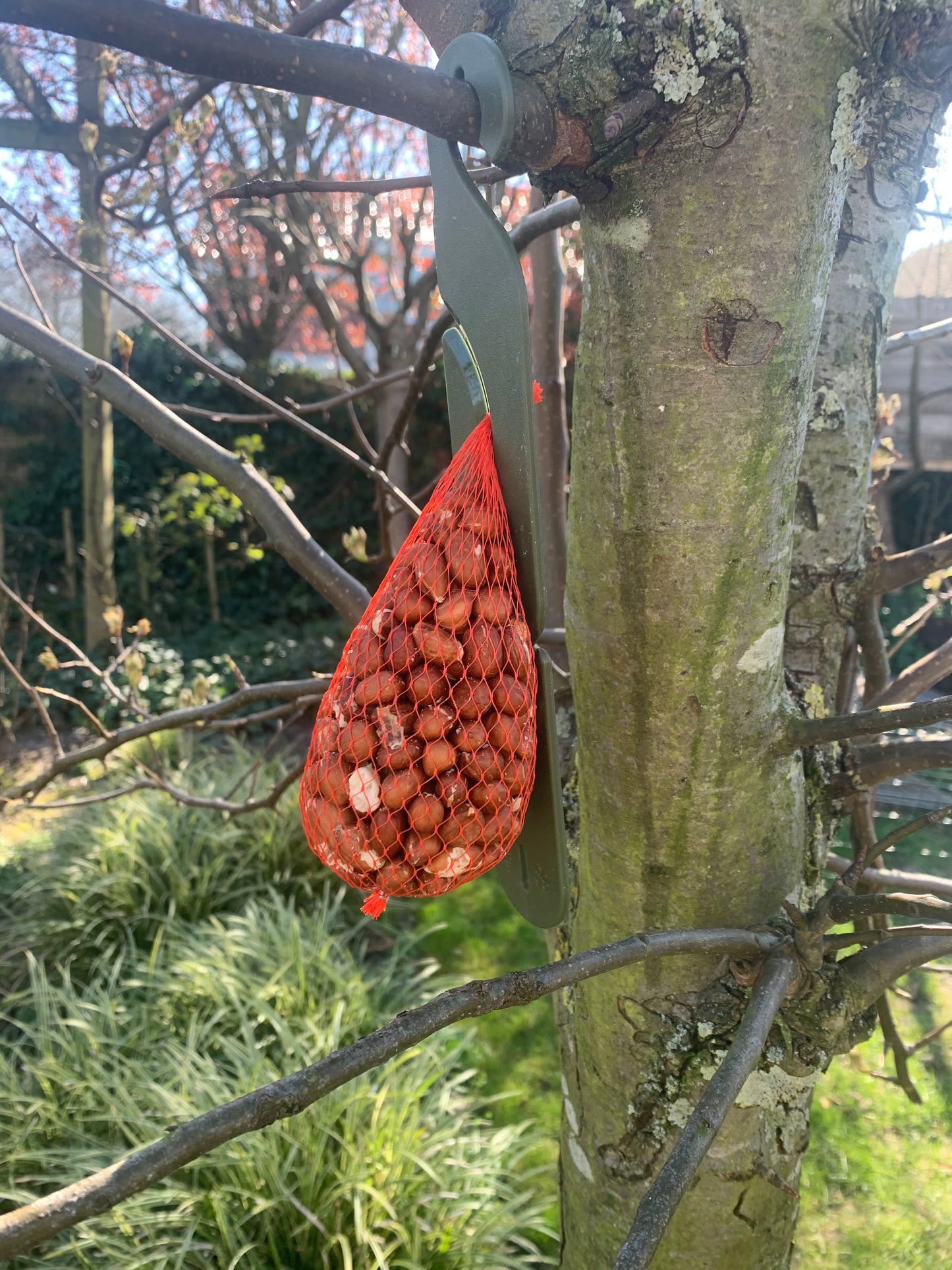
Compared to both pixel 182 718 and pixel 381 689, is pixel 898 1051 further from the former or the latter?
pixel 182 718

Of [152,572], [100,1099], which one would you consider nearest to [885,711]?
[100,1099]

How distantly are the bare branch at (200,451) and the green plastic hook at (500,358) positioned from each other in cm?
55

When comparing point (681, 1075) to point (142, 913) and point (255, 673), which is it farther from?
point (255, 673)

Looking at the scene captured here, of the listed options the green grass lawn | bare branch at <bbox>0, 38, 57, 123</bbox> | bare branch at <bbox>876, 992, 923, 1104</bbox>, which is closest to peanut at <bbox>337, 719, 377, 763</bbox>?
bare branch at <bbox>876, 992, 923, 1104</bbox>

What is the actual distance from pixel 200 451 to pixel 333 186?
0.48m

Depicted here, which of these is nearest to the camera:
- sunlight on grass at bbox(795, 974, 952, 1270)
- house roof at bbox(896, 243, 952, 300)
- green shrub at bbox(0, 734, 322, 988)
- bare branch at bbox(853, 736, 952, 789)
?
bare branch at bbox(853, 736, 952, 789)

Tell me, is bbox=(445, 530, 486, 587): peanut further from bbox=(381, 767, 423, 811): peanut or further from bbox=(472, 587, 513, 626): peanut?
bbox=(381, 767, 423, 811): peanut

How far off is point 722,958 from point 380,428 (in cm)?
456

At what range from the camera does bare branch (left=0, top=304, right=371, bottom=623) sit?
4.07 feet

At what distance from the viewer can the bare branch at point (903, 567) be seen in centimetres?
111

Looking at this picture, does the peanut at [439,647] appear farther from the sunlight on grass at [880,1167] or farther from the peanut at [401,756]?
the sunlight on grass at [880,1167]

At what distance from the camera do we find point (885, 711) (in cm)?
79

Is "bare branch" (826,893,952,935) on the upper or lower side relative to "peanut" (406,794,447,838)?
lower

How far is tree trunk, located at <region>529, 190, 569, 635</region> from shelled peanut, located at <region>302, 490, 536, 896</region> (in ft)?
3.01
